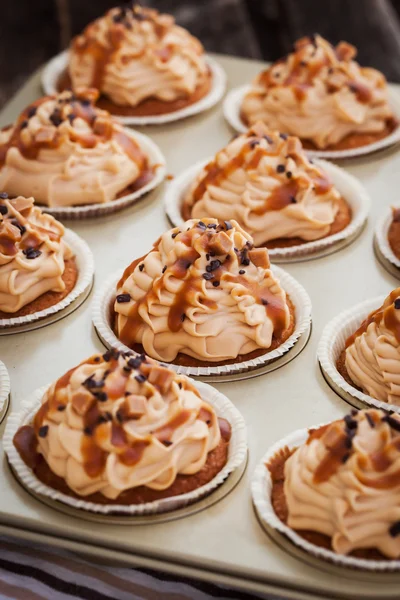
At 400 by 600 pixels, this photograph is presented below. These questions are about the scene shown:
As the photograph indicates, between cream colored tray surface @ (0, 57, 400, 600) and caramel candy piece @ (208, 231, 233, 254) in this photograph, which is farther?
caramel candy piece @ (208, 231, 233, 254)

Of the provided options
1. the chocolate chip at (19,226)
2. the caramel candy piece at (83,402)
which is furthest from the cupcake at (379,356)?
the chocolate chip at (19,226)

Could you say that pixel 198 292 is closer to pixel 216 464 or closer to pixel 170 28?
pixel 216 464

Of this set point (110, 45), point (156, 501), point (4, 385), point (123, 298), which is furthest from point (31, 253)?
point (110, 45)

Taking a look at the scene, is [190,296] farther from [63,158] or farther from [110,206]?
[63,158]

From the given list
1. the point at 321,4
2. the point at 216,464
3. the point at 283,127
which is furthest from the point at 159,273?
the point at 321,4

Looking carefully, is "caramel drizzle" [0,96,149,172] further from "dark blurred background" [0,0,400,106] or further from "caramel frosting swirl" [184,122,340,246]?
"dark blurred background" [0,0,400,106]

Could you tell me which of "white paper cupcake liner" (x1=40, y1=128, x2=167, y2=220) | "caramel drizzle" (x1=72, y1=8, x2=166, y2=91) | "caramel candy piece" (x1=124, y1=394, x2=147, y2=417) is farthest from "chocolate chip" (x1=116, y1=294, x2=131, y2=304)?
"caramel drizzle" (x1=72, y1=8, x2=166, y2=91)

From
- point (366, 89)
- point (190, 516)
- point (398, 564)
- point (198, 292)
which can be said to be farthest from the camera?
point (366, 89)

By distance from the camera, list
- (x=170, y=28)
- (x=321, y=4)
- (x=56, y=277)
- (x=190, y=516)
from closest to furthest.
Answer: (x=190, y=516), (x=56, y=277), (x=170, y=28), (x=321, y=4)
